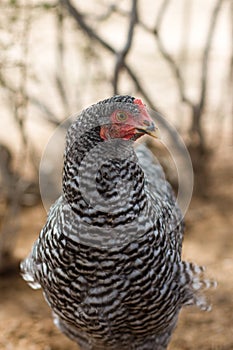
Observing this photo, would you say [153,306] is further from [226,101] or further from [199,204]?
[226,101]

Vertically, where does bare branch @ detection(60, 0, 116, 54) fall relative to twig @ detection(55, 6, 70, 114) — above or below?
above

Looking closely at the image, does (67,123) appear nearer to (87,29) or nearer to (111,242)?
(87,29)

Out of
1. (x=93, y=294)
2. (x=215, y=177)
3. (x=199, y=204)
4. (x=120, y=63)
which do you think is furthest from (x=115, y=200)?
(x=215, y=177)

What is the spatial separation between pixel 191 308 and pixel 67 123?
1807mm

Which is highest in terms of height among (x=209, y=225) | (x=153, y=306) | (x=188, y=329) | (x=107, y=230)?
(x=107, y=230)

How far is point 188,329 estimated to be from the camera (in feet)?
13.1

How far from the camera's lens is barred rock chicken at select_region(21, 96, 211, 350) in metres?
2.43

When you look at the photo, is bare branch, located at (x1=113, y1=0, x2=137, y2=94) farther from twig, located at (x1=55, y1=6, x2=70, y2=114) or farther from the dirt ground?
the dirt ground

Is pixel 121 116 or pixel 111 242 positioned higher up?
pixel 121 116

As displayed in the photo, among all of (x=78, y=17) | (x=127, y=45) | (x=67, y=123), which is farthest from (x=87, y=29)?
(x=67, y=123)

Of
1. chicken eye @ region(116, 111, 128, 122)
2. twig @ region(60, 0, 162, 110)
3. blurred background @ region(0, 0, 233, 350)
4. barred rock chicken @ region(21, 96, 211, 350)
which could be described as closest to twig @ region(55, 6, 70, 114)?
blurred background @ region(0, 0, 233, 350)

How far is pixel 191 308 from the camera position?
166 inches

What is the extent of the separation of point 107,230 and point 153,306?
495mm

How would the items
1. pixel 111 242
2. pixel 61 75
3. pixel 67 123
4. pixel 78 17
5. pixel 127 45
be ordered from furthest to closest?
pixel 61 75 < pixel 67 123 < pixel 78 17 < pixel 127 45 < pixel 111 242
